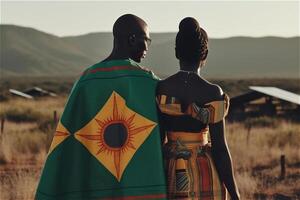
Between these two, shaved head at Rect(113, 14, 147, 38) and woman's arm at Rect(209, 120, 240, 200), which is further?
shaved head at Rect(113, 14, 147, 38)

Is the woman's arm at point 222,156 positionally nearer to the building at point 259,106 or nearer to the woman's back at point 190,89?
the woman's back at point 190,89

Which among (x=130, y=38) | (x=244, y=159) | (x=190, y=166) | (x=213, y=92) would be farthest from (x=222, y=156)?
(x=244, y=159)

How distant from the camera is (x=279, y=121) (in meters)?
20.4

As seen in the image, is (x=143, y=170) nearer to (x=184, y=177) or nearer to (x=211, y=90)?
(x=184, y=177)

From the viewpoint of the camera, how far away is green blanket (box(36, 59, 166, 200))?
12.4 ft

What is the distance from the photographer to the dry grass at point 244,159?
9.21 m

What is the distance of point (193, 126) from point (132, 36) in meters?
0.62

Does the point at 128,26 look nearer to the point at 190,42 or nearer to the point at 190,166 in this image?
the point at 190,42

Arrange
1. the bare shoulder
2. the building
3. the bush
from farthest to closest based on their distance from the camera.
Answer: the bush
the building
the bare shoulder

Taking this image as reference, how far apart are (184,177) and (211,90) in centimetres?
51

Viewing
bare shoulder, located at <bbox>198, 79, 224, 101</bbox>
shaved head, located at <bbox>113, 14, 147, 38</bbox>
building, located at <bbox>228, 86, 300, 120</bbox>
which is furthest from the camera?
building, located at <bbox>228, 86, 300, 120</bbox>

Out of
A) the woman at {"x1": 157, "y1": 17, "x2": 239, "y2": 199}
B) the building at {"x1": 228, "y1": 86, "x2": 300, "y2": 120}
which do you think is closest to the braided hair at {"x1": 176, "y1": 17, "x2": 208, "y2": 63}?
the woman at {"x1": 157, "y1": 17, "x2": 239, "y2": 199}

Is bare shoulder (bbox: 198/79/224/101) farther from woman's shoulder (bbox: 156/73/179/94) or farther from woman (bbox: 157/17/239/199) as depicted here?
woman's shoulder (bbox: 156/73/179/94)

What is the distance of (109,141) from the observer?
387 cm
